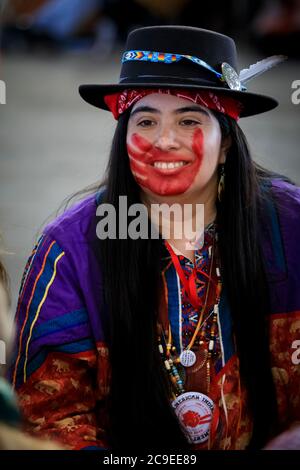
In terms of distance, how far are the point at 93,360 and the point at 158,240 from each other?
0.43 meters

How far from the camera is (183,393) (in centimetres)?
287

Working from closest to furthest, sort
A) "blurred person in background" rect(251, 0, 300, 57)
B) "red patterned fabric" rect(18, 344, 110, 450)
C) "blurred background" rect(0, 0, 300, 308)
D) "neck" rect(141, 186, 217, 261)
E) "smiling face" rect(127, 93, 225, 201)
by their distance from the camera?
1. "red patterned fabric" rect(18, 344, 110, 450)
2. "smiling face" rect(127, 93, 225, 201)
3. "neck" rect(141, 186, 217, 261)
4. "blurred background" rect(0, 0, 300, 308)
5. "blurred person in background" rect(251, 0, 300, 57)

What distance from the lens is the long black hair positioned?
2.81 meters

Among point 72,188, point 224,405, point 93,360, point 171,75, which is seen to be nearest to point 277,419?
point 224,405

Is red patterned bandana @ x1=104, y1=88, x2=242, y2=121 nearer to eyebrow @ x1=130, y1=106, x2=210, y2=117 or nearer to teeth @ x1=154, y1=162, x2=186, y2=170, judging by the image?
eyebrow @ x1=130, y1=106, x2=210, y2=117

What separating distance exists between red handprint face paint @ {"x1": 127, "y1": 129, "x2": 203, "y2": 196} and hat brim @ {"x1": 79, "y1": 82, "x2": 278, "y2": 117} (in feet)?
0.48

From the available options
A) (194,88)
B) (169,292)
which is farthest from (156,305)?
(194,88)

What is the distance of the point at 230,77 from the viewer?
288 cm

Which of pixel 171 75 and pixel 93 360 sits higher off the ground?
pixel 171 75

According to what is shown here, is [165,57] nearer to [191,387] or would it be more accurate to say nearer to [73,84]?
[191,387]

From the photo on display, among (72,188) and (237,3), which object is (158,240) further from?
(237,3)

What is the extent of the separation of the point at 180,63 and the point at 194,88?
0.13 meters

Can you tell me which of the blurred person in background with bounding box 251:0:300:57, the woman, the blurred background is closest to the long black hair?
the woman

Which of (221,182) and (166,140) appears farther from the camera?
(221,182)
